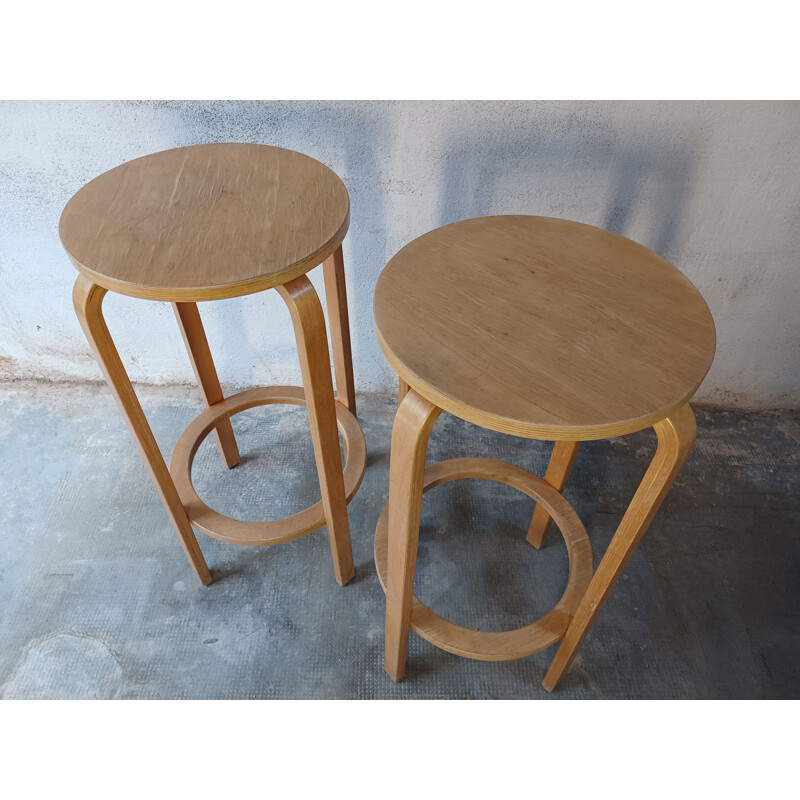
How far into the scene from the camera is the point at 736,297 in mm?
1925

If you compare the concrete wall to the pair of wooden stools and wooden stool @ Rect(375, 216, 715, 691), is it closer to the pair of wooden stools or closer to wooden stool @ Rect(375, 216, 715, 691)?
the pair of wooden stools

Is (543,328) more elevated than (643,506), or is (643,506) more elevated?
(543,328)

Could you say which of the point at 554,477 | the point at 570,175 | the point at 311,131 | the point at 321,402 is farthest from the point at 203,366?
the point at 570,175

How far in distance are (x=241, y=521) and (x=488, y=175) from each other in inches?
49.6

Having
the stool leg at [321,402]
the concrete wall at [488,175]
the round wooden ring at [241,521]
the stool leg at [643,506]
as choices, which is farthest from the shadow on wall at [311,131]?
the stool leg at [643,506]

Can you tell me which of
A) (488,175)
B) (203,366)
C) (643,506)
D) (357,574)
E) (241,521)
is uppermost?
(488,175)

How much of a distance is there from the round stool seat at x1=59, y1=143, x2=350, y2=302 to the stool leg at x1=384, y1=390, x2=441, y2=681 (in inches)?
14.5

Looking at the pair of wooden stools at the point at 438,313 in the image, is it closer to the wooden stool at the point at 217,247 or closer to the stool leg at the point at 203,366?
the wooden stool at the point at 217,247

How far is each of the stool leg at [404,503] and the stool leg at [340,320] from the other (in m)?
0.60

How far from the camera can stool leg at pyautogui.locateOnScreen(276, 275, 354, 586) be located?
1.09 meters

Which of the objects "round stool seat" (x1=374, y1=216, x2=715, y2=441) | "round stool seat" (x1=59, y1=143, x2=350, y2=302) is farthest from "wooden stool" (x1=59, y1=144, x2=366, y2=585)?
"round stool seat" (x1=374, y1=216, x2=715, y2=441)

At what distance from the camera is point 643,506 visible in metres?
1.00

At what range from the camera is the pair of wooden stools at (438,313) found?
89 cm

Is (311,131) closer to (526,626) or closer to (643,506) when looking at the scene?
(643,506)
